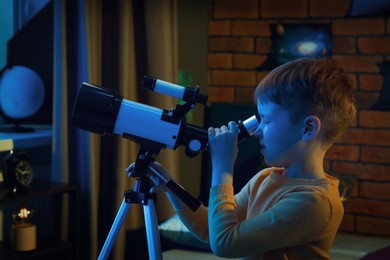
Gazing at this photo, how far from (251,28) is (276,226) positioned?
1921 millimetres

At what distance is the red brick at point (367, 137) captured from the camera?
2.87m

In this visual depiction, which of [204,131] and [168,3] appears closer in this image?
[204,131]

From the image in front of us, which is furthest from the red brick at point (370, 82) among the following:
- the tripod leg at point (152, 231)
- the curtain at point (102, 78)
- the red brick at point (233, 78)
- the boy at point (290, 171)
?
the tripod leg at point (152, 231)

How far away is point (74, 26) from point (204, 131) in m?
1.33

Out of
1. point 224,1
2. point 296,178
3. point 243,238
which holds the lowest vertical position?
point 243,238

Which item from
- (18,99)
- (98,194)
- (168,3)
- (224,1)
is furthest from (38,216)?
(224,1)

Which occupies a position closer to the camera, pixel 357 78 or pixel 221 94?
pixel 357 78

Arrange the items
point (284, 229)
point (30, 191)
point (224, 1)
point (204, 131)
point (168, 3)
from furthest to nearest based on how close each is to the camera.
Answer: point (224, 1)
point (168, 3)
point (30, 191)
point (204, 131)
point (284, 229)

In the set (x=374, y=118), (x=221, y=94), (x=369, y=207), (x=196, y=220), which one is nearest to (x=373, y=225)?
(x=369, y=207)

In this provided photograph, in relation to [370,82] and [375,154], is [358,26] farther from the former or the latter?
[375,154]

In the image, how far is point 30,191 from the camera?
2.40 meters

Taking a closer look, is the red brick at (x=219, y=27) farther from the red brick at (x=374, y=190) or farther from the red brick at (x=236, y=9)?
the red brick at (x=374, y=190)

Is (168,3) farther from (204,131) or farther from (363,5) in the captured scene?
(204,131)

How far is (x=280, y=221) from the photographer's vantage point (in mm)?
1269
